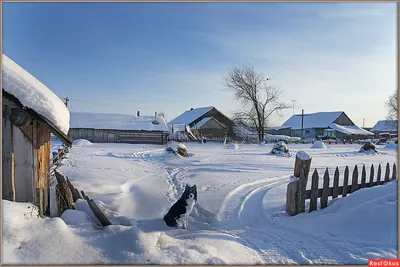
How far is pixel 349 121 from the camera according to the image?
7031 centimetres

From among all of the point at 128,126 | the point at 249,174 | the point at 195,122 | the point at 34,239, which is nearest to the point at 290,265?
the point at 34,239

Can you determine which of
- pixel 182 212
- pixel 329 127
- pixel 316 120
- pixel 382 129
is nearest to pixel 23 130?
pixel 182 212

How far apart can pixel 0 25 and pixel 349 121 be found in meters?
76.8

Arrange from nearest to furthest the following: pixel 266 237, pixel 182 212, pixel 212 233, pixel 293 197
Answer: pixel 266 237 → pixel 212 233 → pixel 182 212 → pixel 293 197

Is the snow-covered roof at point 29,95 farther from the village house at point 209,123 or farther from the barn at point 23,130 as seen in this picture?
the village house at point 209,123

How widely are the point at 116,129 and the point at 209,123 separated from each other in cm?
1810

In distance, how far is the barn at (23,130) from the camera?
14.5 ft

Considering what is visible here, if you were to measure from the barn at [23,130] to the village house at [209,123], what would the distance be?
4355 centimetres

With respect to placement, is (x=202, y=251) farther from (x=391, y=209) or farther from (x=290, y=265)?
(x=391, y=209)

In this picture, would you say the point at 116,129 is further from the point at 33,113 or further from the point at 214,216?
the point at 33,113

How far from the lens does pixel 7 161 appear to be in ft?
15.1

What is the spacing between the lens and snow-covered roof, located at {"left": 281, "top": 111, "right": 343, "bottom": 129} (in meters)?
68.1

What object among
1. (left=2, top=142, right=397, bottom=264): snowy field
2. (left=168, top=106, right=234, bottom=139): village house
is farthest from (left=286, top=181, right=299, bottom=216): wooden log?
(left=168, top=106, right=234, bottom=139): village house

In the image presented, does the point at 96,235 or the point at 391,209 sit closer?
the point at 96,235
